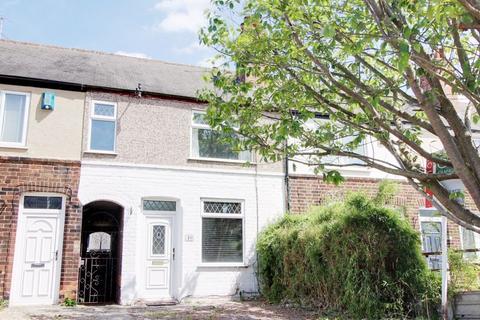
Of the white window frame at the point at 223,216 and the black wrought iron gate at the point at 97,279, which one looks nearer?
the white window frame at the point at 223,216

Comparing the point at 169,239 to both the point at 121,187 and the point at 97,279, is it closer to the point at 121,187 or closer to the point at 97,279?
the point at 121,187

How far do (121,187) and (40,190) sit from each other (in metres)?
2.04

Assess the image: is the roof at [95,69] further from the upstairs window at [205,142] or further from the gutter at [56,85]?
the upstairs window at [205,142]

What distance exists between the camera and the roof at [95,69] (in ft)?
43.9

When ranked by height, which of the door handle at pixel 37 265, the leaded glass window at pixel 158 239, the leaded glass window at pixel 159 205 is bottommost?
the door handle at pixel 37 265

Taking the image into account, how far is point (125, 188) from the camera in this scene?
13.3 meters

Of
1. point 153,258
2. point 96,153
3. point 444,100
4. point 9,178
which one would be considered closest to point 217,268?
point 153,258

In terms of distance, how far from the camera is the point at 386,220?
10.3 m

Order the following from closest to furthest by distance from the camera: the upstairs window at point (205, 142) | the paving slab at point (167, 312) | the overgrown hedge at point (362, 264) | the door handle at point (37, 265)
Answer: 1. the overgrown hedge at point (362, 264)
2. the paving slab at point (167, 312)
3. the door handle at point (37, 265)
4. the upstairs window at point (205, 142)

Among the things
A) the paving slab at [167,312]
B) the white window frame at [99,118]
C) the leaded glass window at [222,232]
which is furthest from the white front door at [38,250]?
the leaded glass window at [222,232]

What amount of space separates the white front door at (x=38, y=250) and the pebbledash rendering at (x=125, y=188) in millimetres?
25

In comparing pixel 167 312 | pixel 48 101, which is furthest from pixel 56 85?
pixel 167 312

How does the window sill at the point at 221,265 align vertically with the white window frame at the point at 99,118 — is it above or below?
below

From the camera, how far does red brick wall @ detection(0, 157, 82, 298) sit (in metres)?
11.9
